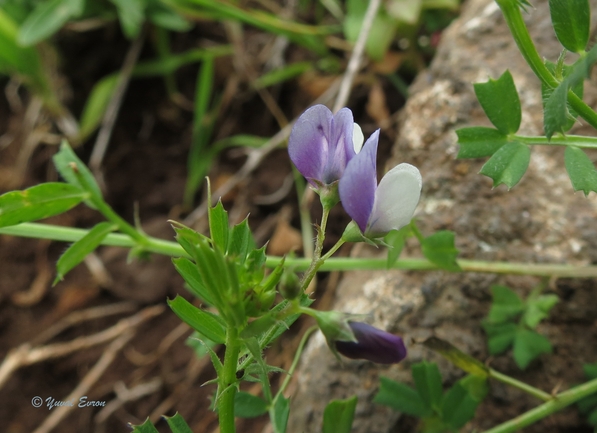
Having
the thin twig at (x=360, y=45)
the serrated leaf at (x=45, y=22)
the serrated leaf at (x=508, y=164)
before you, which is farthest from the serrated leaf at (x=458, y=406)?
the serrated leaf at (x=45, y=22)

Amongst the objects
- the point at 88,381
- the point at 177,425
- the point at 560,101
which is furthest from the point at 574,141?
the point at 88,381

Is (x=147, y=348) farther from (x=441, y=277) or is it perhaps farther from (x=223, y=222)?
(x=223, y=222)

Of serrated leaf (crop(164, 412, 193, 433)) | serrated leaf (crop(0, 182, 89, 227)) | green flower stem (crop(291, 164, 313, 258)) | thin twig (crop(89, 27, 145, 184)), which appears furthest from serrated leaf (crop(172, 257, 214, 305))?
thin twig (crop(89, 27, 145, 184))

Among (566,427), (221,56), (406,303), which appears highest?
(221,56)

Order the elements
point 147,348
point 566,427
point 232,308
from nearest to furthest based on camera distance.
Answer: point 232,308 → point 566,427 → point 147,348

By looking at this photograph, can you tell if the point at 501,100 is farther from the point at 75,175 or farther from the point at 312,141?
the point at 75,175

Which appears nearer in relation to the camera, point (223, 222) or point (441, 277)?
point (223, 222)

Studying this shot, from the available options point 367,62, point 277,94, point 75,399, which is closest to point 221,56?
point 277,94
